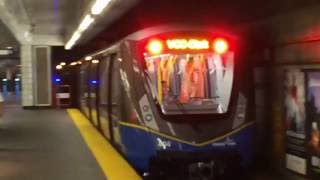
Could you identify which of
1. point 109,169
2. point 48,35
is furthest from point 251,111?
point 48,35

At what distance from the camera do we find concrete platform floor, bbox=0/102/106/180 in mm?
9109

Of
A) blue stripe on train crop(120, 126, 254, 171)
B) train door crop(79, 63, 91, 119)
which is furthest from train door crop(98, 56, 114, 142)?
train door crop(79, 63, 91, 119)

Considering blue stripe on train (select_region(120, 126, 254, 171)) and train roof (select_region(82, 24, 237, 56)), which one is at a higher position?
train roof (select_region(82, 24, 237, 56))

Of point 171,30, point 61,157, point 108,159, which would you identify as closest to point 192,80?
point 171,30

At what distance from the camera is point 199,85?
9.05m

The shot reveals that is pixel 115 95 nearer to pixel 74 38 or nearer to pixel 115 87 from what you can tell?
pixel 115 87

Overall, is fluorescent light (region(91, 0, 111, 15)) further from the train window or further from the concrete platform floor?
the train window

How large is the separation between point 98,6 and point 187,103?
15.9 ft

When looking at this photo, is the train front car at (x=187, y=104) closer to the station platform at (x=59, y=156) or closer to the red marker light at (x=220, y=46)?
the red marker light at (x=220, y=46)

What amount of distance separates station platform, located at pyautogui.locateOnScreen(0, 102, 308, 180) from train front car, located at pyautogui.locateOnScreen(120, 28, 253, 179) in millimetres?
613

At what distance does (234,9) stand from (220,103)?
3.74 meters

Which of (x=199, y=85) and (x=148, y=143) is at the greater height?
(x=199, y=85)

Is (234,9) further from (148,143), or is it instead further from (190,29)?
(148,143)

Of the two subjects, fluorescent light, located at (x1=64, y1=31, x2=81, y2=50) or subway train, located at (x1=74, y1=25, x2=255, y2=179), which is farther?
fluorescent light, located at (x1=64, y1=31, x2=81, y2=50)
